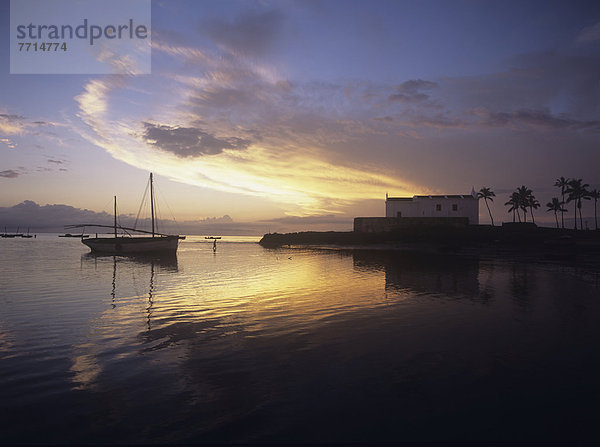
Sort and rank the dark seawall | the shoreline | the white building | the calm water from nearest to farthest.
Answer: the calm water, the shoreline, the dark seawall, the white building

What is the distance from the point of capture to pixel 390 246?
2879 inches

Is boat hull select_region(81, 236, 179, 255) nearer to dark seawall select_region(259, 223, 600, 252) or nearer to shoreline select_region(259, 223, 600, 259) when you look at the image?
shoreline select_region(259, 223, 600, 259)

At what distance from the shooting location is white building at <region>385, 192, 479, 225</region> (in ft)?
270

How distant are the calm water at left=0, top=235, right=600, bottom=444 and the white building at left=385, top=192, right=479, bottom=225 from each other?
69.4 meters

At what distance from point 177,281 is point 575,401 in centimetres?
2466

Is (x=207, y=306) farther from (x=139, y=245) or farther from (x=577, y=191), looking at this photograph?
(x=577, y=191)

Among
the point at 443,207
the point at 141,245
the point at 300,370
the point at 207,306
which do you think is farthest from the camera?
the point at 443,207

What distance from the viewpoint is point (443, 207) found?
273 ft

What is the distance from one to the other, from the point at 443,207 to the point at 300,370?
83.5 m

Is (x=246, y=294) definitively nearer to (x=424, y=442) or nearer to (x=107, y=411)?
(x=107, y=411)

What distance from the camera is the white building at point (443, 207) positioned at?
82.3 meters

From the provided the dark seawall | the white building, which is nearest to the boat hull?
the dark seawall

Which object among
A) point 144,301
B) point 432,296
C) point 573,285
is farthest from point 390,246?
point 144,301

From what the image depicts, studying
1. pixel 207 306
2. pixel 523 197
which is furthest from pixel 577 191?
pixel 207 306
